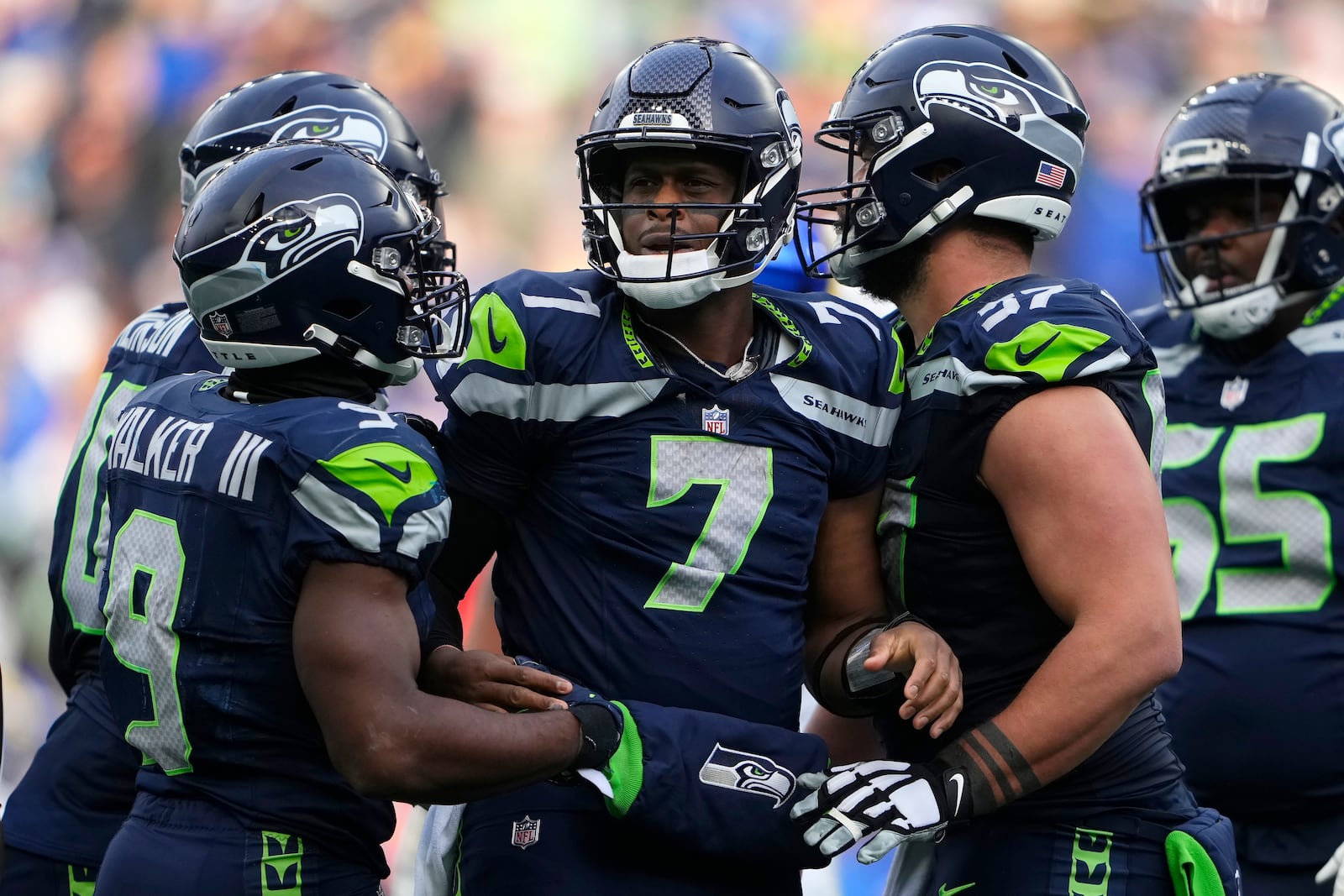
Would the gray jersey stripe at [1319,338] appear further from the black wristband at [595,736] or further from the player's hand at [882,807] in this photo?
the black wristband at [595,736]

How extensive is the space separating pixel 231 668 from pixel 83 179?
704cm

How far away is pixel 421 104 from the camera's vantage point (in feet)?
26.2

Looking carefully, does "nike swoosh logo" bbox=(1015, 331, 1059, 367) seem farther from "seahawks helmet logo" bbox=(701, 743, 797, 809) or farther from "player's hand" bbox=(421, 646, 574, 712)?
"player's hand" bbox=(421, 646, 574, 712)

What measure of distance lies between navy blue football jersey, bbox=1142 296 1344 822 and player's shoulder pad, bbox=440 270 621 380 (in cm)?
182

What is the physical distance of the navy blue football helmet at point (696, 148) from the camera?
2.65 metres

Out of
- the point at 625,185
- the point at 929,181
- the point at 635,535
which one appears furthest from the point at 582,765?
the point at 929,181

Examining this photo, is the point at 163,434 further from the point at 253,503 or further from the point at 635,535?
the point at 635,535

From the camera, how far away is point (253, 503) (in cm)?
219

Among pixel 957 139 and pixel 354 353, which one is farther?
pixel 957 139

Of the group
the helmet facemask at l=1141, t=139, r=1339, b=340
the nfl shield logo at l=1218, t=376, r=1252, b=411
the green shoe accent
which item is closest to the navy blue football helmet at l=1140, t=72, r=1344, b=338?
the helmet facemask at l=1141, t=139, r=1339, b=340

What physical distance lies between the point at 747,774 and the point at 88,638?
1545 mm

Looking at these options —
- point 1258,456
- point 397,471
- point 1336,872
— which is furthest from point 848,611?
point 1258,456

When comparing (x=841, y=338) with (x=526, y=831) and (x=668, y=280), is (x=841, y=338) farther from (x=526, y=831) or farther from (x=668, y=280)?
(x=526, y=831)

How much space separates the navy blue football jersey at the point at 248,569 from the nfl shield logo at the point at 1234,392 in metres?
2.33
